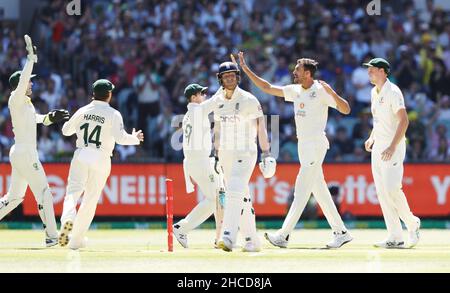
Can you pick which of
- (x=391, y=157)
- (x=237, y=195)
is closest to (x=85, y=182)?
(x=237, y=195)

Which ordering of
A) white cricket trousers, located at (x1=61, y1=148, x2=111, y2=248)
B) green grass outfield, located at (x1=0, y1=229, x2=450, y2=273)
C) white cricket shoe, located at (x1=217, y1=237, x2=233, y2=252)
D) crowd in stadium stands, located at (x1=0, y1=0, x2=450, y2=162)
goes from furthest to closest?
crowd in stadium stands, located at (x1=0, y1=0, x2=450, y2=162) → white cricket trousers, located at (x1=61, y1=148, x2=111, y2=248) → white cricket shoe, located at (x1=217, y1=237, x2=233, y2=252) → green grass outfield, located at (x1=0, y1=229, x2=450, y2=273)

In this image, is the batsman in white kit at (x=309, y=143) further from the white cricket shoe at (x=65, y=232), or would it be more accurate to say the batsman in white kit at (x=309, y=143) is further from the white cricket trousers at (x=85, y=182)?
the white cricket shoe at (x=65, y=232)


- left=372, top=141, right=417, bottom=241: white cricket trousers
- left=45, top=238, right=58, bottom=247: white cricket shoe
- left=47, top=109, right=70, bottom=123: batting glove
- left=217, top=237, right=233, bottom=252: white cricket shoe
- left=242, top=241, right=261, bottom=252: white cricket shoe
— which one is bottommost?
left=45, top=238, right=58, bottom=247: white cricket shoe

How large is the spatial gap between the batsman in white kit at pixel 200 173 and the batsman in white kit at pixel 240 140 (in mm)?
952

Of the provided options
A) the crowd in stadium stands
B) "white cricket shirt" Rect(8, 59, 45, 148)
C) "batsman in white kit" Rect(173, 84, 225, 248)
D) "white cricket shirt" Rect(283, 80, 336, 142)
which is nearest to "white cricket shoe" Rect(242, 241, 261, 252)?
"batsman in white kit" Rect(173, 84, 225, 248)

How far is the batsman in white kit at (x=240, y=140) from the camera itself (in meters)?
15.1

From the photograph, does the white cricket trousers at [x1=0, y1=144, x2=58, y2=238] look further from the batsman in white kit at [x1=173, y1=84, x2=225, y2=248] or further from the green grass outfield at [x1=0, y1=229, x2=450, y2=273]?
the batsman in white kit at [x1=173, y1=84, x2=225, y2=248]

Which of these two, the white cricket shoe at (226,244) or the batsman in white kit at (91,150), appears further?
the batsman in white kit at (91,150)

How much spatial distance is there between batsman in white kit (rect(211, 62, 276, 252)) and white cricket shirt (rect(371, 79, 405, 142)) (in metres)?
1.79

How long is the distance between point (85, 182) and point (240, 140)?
7.27ft

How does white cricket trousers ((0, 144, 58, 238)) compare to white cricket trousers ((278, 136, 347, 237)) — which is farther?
white cricket trousers ((0, 144, 58, 238))

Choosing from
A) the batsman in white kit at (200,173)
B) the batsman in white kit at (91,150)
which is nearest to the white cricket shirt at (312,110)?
the batsman in white kit at (200,173)

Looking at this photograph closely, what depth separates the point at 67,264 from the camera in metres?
13.8

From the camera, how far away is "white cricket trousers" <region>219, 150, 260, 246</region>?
1482cm
